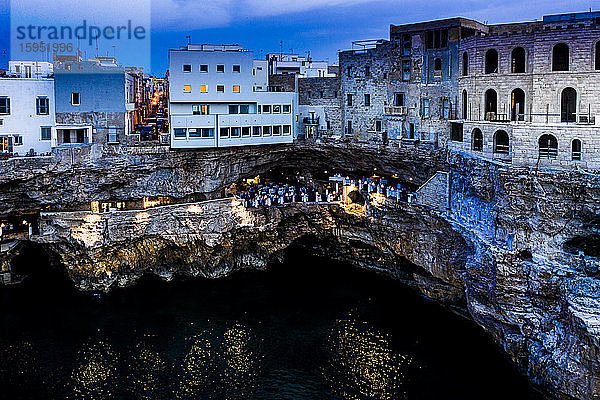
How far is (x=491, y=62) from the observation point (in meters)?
49.5

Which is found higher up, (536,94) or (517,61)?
(517,61)

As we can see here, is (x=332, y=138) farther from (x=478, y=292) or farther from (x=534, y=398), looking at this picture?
(x=534, y=398)

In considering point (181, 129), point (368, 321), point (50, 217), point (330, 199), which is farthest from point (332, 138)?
point (50, 217)

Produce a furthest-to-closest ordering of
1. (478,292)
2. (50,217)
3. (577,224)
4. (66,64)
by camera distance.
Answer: (66,64)
(50,217)
(478,292)
(577,224)

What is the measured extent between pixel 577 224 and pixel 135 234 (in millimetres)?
36990

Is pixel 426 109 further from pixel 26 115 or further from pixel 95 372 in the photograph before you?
pixel 95 372

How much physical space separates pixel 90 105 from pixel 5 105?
712 centimetres

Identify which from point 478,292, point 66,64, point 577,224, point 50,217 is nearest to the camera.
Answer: point 577,224

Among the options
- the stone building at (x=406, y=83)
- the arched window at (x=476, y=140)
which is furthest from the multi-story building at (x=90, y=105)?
the arched window at (x=476, y=140)

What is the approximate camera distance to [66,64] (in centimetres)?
5844

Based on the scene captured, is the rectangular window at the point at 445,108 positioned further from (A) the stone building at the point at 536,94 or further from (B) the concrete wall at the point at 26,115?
(B) the concrete wall at the point at 26,115

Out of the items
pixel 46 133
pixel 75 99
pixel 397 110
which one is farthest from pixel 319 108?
pixel 46 133

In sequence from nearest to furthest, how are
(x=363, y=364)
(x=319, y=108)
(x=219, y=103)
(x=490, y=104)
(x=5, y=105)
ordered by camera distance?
(x=363, y=364), (x=490, y=104), (x=5, y=105), (x=219, y=103), (x=319, y=108)

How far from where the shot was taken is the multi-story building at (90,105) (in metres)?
55.2
